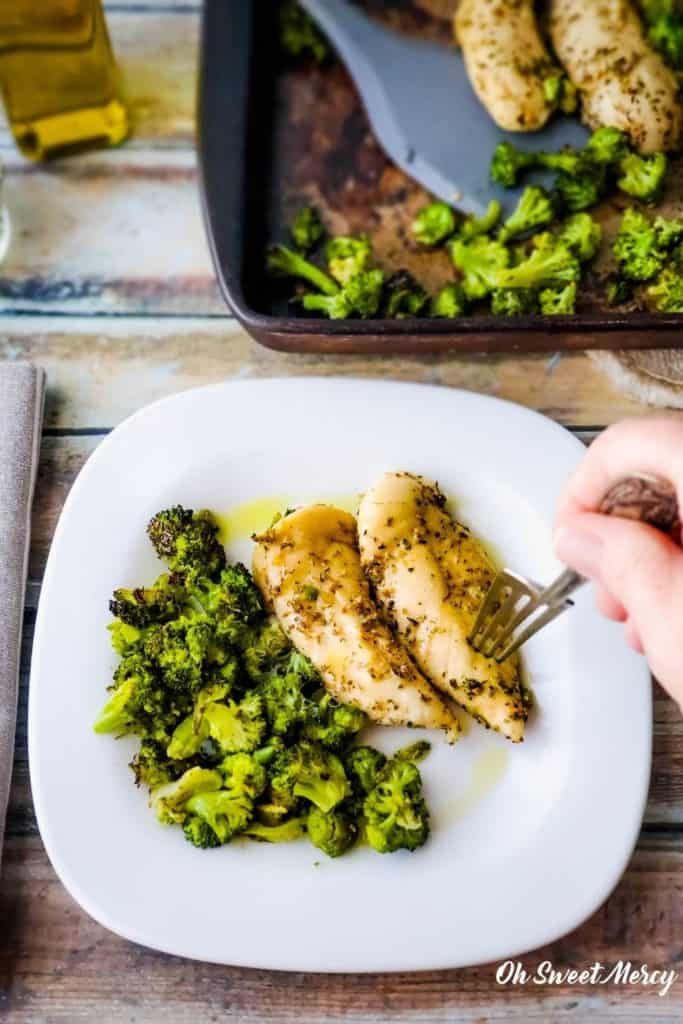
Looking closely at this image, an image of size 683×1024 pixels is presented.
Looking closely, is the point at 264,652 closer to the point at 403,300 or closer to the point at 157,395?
the point at 157,395

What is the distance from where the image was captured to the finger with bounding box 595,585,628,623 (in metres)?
1.92

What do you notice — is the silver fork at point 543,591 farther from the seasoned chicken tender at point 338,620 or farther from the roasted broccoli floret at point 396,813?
the roasted broccoli floret at point 396,813

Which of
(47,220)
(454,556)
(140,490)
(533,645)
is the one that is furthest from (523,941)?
(47,220)

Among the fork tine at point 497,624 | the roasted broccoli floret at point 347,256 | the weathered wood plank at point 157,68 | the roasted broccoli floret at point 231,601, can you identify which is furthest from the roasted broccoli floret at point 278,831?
the weathered wood plank at point 157,68

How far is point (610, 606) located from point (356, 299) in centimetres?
102

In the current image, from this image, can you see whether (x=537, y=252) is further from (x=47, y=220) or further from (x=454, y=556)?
(x=47, y=220)

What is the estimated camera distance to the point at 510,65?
2738mm

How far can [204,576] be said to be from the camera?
7.27 feet

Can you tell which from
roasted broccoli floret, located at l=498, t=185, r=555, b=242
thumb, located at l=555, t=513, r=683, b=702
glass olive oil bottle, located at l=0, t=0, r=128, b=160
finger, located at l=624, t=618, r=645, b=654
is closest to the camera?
thumb, located at l=555, t=513, r=683, b=702

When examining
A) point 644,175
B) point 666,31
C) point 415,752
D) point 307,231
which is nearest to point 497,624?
point 415,752

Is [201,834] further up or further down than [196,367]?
further down

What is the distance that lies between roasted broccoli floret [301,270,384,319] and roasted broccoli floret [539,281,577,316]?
410 mm

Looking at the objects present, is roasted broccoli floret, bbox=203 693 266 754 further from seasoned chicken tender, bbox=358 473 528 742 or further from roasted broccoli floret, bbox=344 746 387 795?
seasoned chicken tender, bbox=358 473 528 742

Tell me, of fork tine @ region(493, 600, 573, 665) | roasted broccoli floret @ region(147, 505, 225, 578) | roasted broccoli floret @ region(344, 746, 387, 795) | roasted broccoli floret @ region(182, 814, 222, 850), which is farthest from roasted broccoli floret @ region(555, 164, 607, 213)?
roasted broccoli floret @ region(182, 814, 222, 850)
